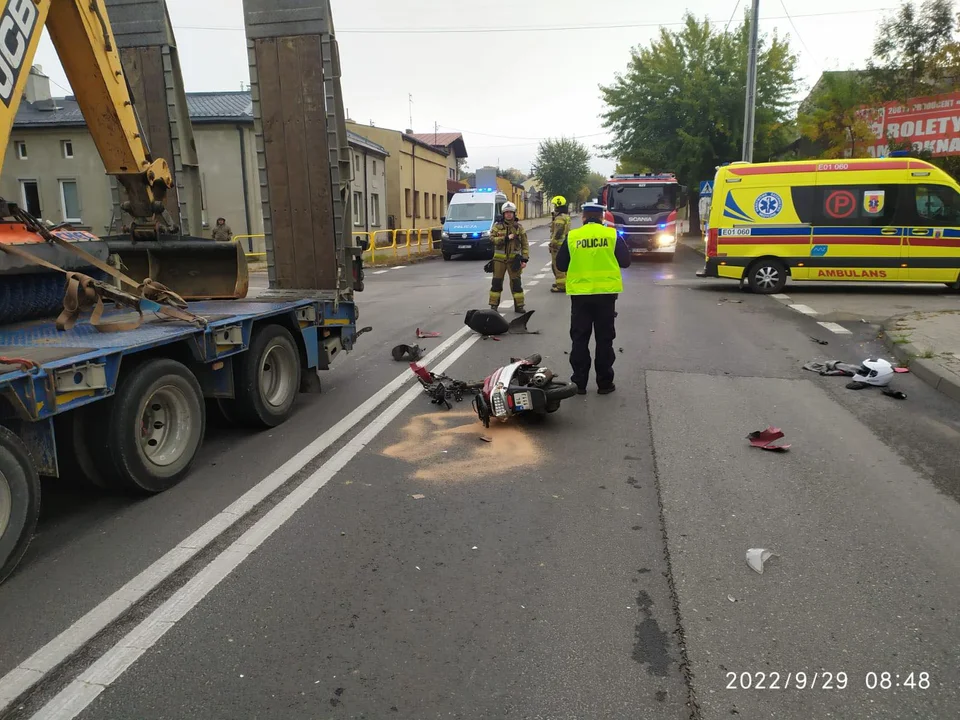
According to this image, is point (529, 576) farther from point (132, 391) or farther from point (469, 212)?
point (469, 212)

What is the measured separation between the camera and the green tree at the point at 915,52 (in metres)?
21.6

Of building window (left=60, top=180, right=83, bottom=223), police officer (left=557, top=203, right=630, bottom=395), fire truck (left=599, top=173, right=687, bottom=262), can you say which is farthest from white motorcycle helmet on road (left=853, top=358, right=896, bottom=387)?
building window (left=60, top=180, right=83, bottom=223)

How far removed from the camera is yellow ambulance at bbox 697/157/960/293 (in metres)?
14.1

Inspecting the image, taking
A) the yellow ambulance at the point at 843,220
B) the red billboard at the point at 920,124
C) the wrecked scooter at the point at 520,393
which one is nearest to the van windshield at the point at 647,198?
the red billboard at the point at 920,124

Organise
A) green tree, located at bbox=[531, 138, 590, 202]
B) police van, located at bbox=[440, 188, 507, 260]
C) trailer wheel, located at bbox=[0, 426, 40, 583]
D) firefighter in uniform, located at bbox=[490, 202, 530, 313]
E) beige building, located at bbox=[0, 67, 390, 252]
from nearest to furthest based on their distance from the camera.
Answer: trailer wheel, located at bbox=[0, 426, 40, 583]
firefighter in uniform, located at bbox=[490, 202, 530, 313]
police van, located at bbox=[440, 188, 507, 260]
beige building, located at bbox=[0, 67, 390, 252]
green tree, located at bbox=[531, 138, 590, 202]

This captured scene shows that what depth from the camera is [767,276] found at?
1520 cm

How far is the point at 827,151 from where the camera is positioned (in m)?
24.4

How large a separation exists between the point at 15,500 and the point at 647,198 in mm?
22884

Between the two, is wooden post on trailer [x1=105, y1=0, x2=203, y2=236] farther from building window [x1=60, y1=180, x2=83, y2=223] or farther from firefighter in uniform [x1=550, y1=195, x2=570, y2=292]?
building window [x1=60, y1=180, x2=83, y2=223]

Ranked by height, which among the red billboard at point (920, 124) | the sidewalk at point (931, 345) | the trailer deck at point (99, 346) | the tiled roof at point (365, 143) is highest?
the tiled roof at point (365, 143)

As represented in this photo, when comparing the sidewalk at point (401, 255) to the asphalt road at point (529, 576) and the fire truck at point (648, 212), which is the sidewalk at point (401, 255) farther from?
the asphalt road at point (529, 576)

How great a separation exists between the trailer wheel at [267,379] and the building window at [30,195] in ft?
95.6

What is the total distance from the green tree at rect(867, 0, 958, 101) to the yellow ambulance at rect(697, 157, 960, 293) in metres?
9.89
